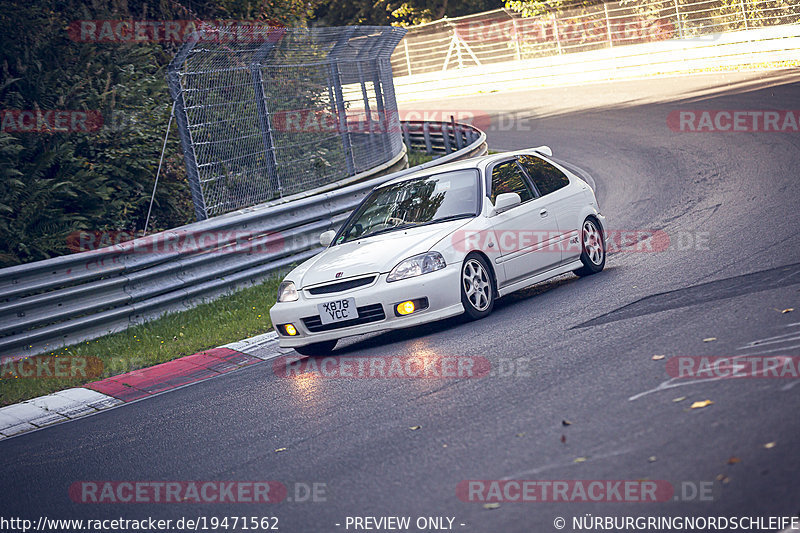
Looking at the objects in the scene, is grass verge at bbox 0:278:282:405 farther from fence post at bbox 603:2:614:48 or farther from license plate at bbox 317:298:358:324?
fence post at bbox 603:2:614:48

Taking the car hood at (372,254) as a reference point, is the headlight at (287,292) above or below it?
below

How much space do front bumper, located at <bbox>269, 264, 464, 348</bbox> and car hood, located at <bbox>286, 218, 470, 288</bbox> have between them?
162 millimetres

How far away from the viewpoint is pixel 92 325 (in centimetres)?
1017

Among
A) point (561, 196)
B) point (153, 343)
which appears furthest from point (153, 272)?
point (561, 196)

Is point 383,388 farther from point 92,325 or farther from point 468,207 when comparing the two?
point 92,325

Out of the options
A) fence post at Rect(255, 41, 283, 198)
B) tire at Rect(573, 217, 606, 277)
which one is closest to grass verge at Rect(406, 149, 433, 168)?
fence post at Rect(255, 41, 283, 198)

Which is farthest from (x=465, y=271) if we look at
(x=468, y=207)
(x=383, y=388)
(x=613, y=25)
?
(x=613, y=25)

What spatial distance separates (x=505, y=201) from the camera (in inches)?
354

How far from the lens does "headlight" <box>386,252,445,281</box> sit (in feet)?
26.8
